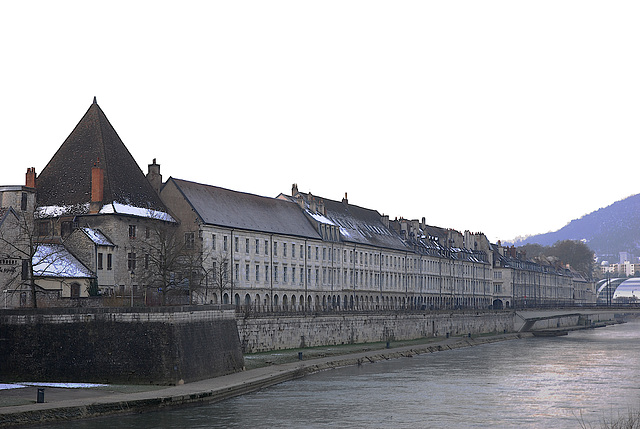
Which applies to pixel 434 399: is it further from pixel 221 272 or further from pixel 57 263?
pixel 221 272

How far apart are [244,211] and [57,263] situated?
96.8 feet

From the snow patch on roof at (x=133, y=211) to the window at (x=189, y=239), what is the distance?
2015 millimetres

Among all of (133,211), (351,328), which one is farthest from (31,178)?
(351,328)

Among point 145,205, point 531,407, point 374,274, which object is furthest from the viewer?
point 374,274

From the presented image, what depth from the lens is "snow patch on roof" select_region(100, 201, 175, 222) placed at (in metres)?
73.2

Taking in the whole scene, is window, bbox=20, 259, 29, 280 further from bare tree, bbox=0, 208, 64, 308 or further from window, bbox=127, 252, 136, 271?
window, bbox=127, 252, 136, 271

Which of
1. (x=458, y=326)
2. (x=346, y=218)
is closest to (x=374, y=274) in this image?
(x=346, y=218)

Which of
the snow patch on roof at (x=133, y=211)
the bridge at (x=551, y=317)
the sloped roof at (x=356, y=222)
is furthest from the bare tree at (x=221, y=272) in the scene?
the bridge at (x=551, y=317)

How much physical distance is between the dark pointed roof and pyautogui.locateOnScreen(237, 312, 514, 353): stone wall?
15.6 metres

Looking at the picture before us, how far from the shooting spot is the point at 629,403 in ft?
163

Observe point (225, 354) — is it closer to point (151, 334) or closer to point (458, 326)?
point (151, 334)

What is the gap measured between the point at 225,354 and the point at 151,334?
302 inches

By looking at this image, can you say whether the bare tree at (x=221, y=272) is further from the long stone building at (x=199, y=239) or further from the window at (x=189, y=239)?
the window at (x=189, y=239)

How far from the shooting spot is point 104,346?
51969 millimetres
